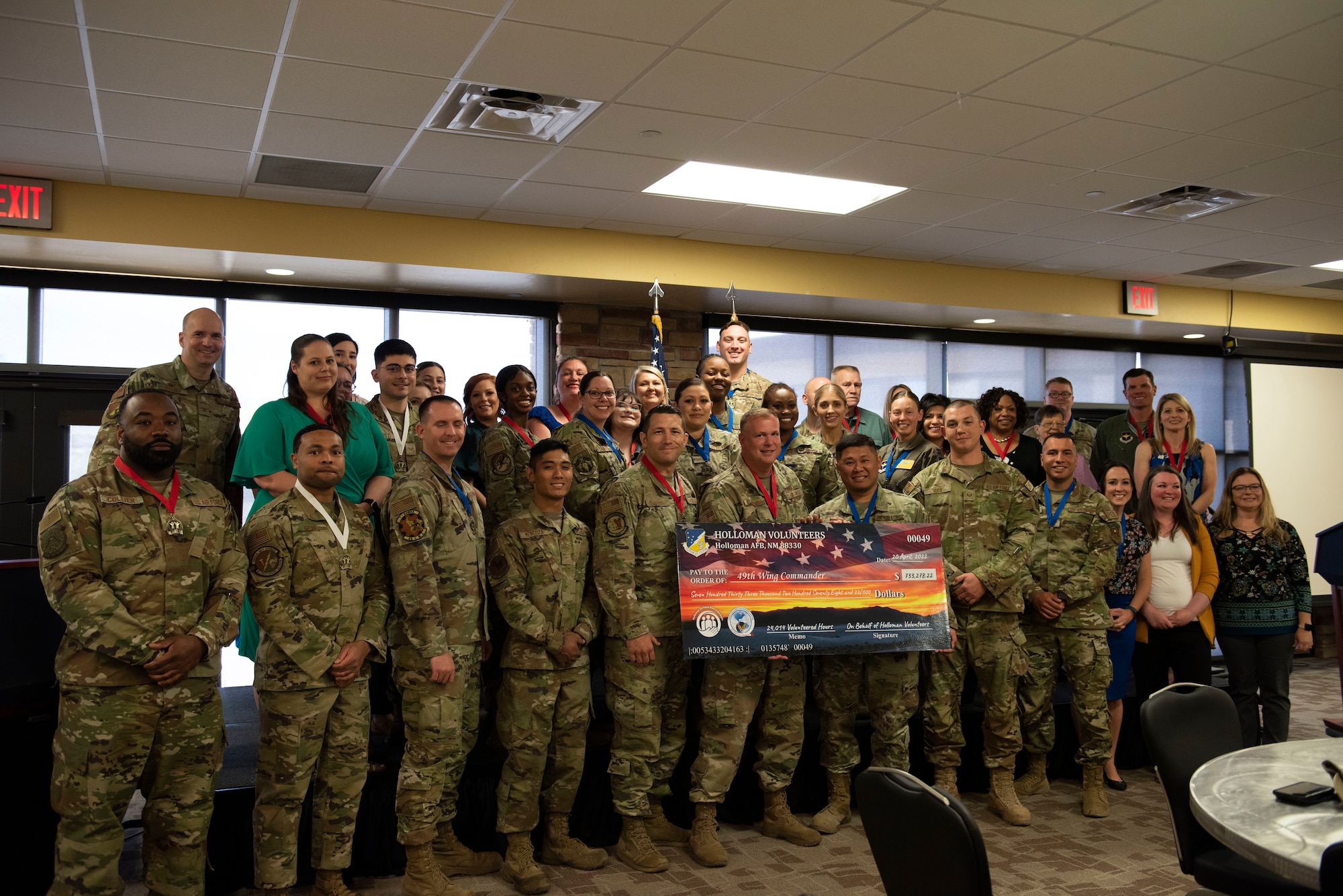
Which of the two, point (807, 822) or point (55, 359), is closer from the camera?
point (807, 822)

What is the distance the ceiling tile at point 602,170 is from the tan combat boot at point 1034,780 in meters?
3.70

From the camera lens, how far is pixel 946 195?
5953 millimetres

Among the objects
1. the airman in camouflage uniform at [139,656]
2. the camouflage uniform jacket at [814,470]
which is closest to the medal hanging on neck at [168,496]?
the airman in camouflage uniform at [139,656]

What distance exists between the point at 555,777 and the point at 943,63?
11.0 ft

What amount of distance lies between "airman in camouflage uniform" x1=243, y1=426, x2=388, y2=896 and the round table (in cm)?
269

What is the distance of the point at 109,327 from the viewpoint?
642cm

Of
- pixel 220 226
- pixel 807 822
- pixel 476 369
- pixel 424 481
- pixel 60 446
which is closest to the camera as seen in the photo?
pixel 424 481

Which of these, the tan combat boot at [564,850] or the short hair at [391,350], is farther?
the short hair at [391,350]

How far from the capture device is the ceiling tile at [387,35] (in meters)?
3.50

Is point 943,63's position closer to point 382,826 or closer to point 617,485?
point 617,485

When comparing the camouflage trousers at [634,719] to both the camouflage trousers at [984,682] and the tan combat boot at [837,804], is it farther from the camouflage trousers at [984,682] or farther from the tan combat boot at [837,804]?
the camouflage trousers at [984,682]

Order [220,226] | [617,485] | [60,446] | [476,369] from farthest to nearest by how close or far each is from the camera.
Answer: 1. [476,369]
2. [60,446]
3. [220,226]
4. [617,485]

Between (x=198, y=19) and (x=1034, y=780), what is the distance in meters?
5.13

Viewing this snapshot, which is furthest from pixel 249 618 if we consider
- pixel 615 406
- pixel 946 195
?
pixel 946 195
